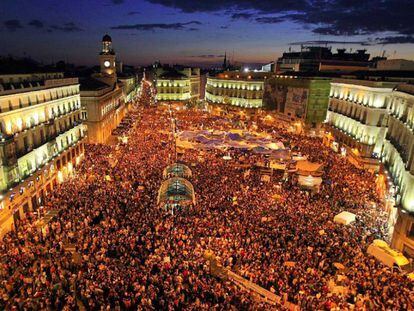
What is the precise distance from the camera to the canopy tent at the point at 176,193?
26403mm

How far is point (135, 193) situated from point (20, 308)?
1438 centimetres

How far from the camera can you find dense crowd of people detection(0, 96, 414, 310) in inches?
640

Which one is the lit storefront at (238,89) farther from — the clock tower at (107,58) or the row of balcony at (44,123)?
the row of balcony at (44,123)

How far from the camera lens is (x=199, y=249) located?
20.3 meters

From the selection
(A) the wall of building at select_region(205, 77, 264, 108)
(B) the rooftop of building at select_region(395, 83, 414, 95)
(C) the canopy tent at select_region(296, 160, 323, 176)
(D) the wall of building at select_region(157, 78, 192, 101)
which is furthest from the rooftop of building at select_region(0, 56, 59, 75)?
(D) the wall of building at select_region(157, 78, 192, 101)

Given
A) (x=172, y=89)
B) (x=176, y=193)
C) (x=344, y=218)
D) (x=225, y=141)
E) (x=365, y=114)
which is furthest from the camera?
(x=172, y=89)

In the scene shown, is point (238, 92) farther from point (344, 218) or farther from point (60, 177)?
point (344, 218)

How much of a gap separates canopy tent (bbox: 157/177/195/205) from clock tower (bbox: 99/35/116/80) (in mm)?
51343

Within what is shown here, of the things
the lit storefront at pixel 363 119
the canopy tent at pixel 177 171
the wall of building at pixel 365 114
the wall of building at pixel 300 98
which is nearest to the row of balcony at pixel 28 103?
the canopy tent at pixel 177 171

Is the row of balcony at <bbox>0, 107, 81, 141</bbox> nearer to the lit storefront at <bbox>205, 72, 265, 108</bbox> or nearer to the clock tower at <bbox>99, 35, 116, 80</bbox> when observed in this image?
the clock tower at <bbox>99, 35, 116, 80</bbox>

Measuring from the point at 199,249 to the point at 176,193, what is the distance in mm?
7261

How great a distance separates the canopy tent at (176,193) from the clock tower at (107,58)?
51.3 meters

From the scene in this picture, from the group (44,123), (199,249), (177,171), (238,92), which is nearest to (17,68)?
(44,123)

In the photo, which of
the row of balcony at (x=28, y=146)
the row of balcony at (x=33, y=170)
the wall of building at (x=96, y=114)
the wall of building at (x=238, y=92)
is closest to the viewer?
the row of balcony at (x=28, y=146)
